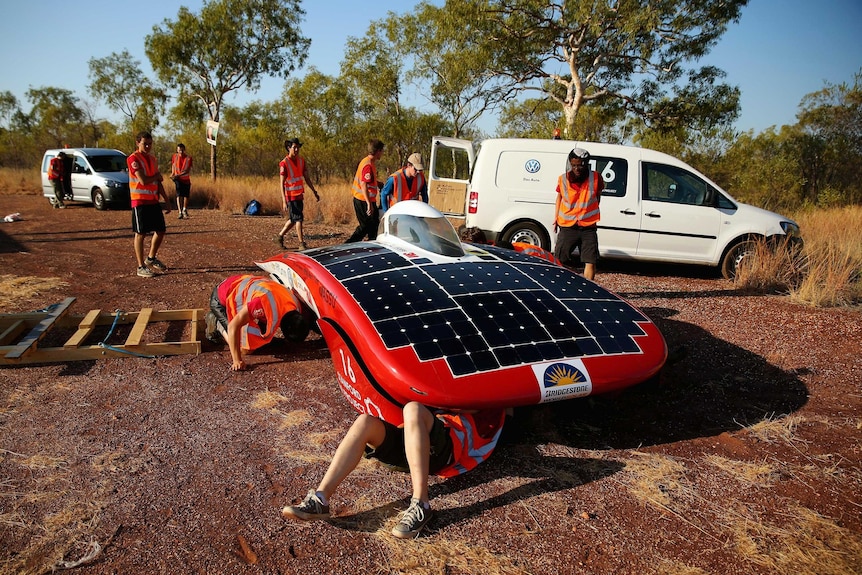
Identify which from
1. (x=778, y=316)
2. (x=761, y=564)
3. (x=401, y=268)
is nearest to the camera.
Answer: (x=761, y=564)

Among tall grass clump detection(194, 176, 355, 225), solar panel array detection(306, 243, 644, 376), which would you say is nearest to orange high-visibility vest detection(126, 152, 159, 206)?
solar panel array detection(306, 243, 644, 376)

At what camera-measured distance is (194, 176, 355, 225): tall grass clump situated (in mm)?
14469

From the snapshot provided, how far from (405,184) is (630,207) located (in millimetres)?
3421

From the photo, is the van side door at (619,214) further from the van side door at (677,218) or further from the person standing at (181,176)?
the person standing at (181,176)

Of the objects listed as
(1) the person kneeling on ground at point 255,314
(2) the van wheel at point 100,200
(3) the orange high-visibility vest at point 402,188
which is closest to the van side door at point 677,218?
(3) the orange high-visibility vest at point 402,188

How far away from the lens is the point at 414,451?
283 centimetres

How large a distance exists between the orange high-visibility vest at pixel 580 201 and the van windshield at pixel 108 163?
15.0m

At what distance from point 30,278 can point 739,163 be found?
2154cm

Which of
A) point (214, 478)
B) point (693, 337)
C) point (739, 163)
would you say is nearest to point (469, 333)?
point (214, 478)

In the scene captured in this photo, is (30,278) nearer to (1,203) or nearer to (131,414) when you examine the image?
(131,414)

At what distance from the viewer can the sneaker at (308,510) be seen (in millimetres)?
2711

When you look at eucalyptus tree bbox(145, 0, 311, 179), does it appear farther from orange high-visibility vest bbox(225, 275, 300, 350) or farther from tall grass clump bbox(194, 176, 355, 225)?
orange high-visibility vest bbox(225, 275, 300, 350)

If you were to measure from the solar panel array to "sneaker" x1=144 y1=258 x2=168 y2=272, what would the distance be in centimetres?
479

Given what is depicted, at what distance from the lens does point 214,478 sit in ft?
10.4
